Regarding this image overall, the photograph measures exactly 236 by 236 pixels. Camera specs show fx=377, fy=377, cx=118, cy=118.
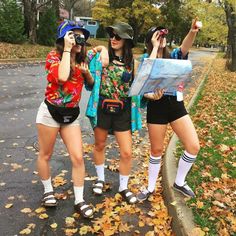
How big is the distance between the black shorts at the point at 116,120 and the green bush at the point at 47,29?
26.2m

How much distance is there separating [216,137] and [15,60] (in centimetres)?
1653

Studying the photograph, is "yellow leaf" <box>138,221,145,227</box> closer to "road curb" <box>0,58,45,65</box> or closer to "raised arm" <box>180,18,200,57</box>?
"raised arm" <box>180,18,200,57</box>

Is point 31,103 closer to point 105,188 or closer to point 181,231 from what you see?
point 105,188

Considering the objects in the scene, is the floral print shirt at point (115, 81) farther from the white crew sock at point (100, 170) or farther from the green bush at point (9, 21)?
the green bush at point (9, 21)

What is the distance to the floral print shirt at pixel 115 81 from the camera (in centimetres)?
408

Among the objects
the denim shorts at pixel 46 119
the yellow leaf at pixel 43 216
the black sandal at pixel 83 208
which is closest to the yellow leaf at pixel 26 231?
the yellow leaf at pixel 43 216

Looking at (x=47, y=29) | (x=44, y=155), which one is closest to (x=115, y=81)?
(x=44, y=155)

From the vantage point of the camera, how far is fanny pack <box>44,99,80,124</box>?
3.77 metres

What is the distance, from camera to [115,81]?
410cm

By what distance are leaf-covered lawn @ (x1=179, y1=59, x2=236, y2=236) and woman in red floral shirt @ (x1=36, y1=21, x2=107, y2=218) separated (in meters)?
1.25

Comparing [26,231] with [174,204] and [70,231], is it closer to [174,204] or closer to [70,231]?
[70,231]

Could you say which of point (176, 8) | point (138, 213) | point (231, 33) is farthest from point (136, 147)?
point (176, 8)

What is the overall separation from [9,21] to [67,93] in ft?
79.6

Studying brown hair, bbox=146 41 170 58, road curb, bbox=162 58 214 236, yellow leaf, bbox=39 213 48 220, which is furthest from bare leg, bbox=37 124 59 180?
road curb, bbox=162 58 214 236
